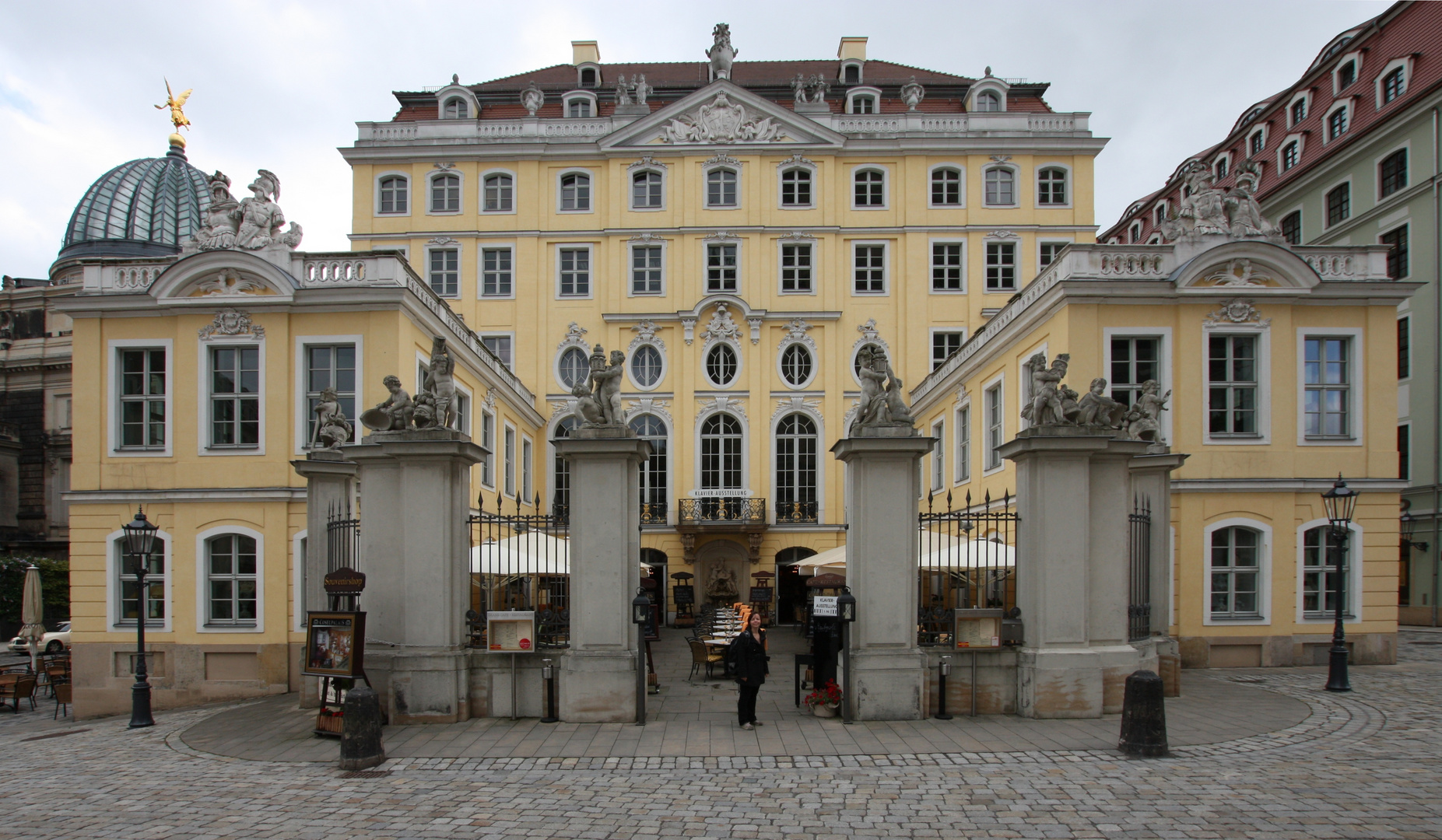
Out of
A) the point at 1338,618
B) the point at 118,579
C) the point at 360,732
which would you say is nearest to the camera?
the point at 360,732

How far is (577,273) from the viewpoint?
32.8m

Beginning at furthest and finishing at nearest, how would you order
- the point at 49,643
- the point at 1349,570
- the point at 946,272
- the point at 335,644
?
the point at 946,272 < the point at 49,643 < the point at 1349,570 < the point at 335,644

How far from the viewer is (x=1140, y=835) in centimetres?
808

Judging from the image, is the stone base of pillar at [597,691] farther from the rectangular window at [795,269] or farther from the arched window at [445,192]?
the arched window at [445,192]

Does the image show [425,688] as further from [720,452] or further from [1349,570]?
[720,452]

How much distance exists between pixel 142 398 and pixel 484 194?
1564 centimetres

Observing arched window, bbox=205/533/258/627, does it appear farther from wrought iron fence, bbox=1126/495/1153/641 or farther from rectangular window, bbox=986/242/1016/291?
rectangular window, bbox=986/242/1016/291

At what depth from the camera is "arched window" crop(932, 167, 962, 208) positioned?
1288 inches

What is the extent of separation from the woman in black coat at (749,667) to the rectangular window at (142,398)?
14.2 metres

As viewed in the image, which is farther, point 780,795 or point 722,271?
point 722,271

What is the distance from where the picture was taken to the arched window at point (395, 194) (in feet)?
109

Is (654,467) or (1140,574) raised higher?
(654,467)

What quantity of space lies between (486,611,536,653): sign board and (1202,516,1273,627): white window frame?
1385cm

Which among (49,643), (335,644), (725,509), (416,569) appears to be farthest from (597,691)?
(49,643)
